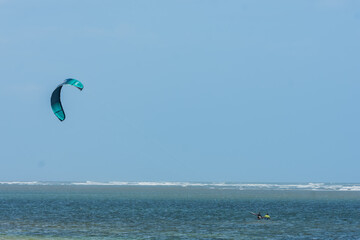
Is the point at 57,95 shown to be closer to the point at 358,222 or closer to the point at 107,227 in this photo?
the point at 107,227

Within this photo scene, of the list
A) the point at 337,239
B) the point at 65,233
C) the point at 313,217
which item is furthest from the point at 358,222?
the point at 65,233

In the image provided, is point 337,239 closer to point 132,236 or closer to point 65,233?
point 132,236

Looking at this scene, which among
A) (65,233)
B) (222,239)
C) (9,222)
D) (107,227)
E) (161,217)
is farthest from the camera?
(161,217)

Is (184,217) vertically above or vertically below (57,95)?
below

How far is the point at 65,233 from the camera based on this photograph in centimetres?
4191

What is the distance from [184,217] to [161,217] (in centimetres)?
207

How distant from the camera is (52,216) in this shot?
57.3 metres

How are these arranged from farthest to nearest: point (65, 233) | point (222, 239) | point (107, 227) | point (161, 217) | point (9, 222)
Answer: point (161, 217), point (9, 222), point (107, 227), point (65, 233), point (222, 239)

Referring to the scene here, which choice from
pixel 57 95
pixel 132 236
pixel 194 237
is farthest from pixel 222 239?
pixel 57 95

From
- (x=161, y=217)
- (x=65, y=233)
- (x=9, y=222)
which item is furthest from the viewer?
(x=161, y=217)

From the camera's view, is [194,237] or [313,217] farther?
[313,217]

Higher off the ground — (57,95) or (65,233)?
(57,95)

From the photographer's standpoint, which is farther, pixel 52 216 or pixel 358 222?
pixel 52 216

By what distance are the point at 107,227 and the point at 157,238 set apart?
8.06 meters
